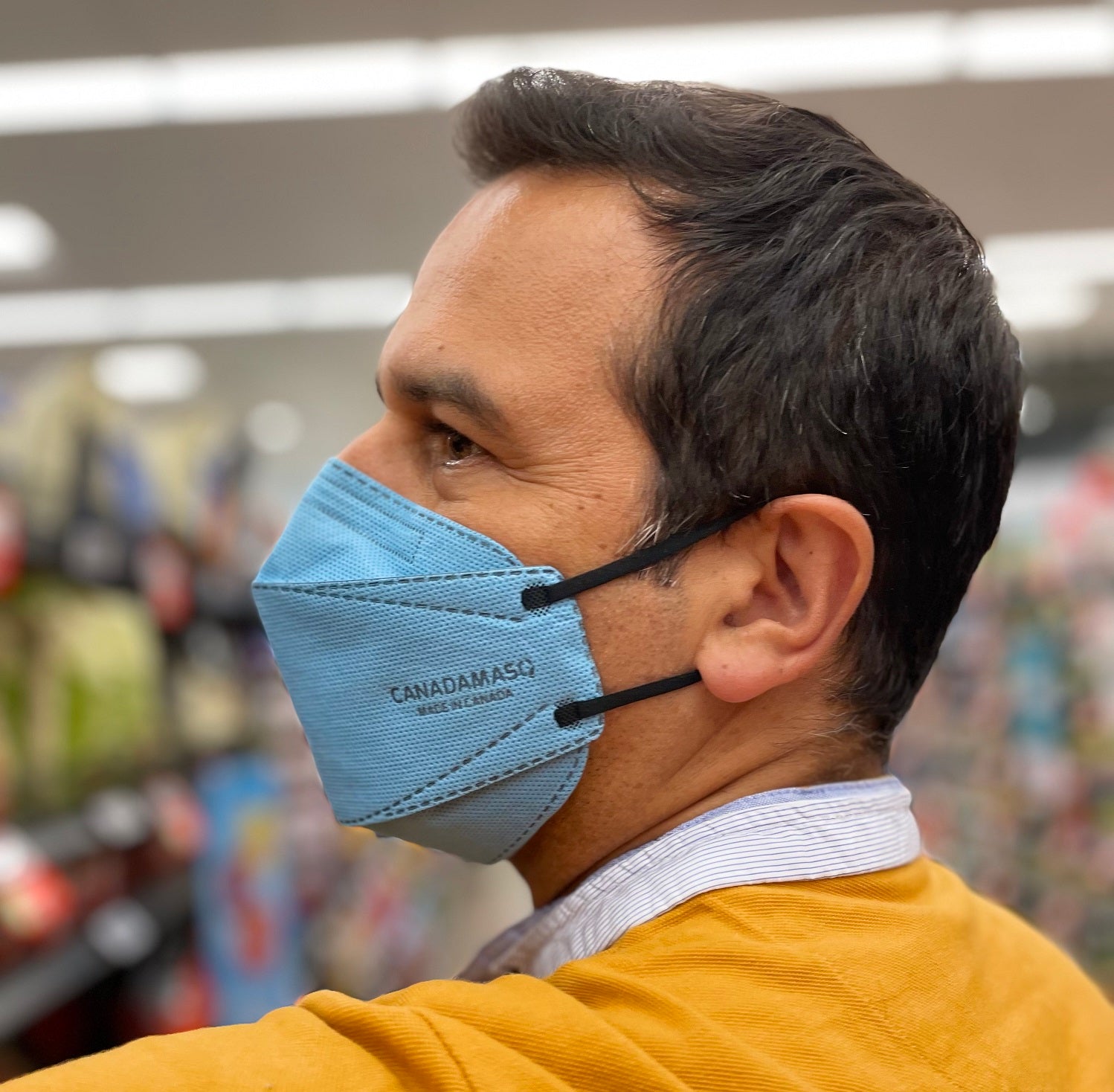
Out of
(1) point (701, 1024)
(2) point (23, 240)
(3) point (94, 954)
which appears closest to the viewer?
(1) point (701, 1024)

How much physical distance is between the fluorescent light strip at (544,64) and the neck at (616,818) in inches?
153

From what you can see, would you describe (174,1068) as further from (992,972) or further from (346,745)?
(992,972)

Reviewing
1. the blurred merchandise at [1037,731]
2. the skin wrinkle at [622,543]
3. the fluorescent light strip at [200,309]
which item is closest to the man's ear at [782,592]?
the skin wrinkle at [622,543]

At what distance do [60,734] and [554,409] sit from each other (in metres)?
1.93

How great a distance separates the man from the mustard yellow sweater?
0.01 m

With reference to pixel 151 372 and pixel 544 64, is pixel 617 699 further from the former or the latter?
pixel 151 372

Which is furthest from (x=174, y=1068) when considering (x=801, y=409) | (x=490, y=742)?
(x=801, y=409)

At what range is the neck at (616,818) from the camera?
3.72 feet

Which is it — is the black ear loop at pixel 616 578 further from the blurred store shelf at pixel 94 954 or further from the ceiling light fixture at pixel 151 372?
the ceiling light fixture at pixel 151 372

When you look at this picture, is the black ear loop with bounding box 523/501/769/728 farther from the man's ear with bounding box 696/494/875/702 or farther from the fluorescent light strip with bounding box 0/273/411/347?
the fluorescent light strip with bounding box 0/273/411/347

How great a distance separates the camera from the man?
1.09m

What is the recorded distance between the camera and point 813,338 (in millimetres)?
1115

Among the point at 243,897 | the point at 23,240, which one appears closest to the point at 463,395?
the point at 243,897

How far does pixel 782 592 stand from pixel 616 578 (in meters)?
0.17
